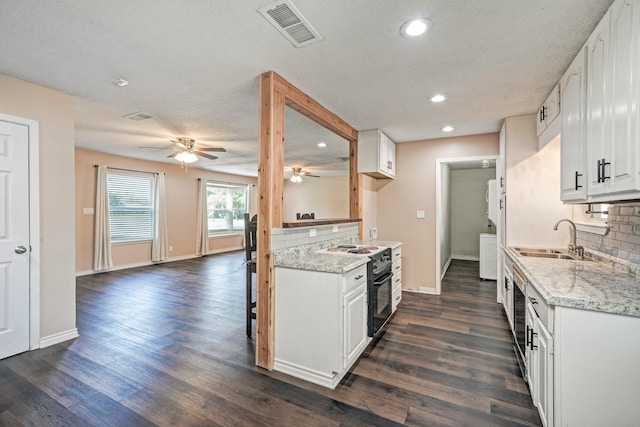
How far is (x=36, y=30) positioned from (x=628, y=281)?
4032 mm

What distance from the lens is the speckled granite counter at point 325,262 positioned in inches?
86.3

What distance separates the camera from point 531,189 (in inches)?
135

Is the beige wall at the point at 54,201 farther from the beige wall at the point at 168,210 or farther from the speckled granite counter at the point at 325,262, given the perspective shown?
the beige wall at the point at 168,210

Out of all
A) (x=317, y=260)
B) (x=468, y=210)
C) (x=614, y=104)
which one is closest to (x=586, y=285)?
(x=614, y=104)

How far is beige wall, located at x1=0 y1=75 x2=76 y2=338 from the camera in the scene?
108 inches

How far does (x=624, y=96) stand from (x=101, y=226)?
7517 millimetres

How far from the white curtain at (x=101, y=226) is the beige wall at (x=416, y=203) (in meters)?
5.56

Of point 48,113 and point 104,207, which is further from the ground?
point 48,113

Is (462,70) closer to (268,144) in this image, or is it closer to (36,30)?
(268,144)

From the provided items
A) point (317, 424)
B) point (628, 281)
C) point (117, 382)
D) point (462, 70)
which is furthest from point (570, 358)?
point (117, 382)

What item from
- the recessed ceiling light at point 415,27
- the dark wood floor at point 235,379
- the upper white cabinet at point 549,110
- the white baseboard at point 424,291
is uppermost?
the recessed ceiling light at point 415,27

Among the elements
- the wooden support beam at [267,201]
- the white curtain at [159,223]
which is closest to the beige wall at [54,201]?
the wooden support beam at [267,201]

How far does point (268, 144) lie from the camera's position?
2412 millimetres

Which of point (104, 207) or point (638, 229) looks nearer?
point (638, 229)
